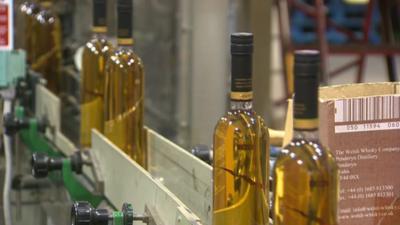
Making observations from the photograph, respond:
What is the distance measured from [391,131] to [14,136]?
1.26 metres

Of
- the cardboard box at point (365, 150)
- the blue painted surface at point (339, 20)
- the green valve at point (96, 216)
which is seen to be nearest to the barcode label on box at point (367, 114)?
the cardboard box at point (365, 150)

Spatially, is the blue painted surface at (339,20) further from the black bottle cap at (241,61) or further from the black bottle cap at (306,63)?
the black bottle cap at (306,63)

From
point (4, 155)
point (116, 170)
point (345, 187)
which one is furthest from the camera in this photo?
point (4, 155)

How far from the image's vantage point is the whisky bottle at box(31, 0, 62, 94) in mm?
2451

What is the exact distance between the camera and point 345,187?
104cm

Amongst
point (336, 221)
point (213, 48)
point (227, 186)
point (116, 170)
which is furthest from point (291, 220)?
point (213, 48)

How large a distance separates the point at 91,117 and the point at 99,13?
0.77 feet

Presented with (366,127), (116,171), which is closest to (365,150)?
(366,127)

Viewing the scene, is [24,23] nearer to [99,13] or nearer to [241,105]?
[99,13]

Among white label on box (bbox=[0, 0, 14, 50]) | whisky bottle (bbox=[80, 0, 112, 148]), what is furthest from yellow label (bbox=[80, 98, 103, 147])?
white label on box (bbox=[0, 0, 14, 50])

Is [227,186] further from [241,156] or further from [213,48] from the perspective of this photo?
[213,48]

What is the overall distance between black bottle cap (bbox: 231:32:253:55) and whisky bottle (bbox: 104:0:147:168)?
579 mm

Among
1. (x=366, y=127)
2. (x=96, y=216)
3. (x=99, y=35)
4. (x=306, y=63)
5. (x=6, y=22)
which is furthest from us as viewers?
(x=6, y=22)

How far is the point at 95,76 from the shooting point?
6.24 feet
